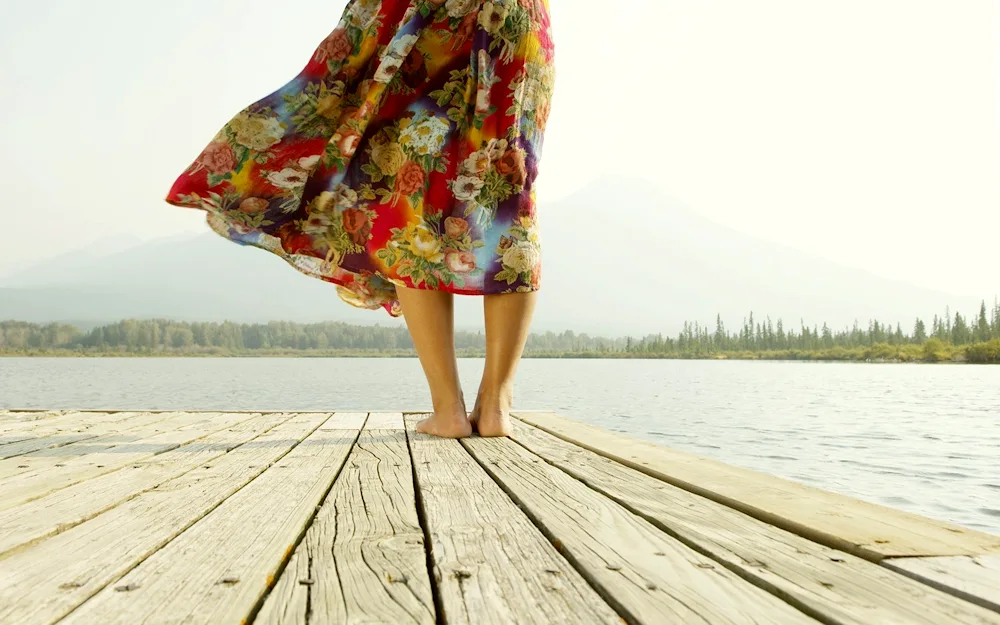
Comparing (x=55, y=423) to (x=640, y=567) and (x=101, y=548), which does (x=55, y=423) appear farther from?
(x=640, y=567)

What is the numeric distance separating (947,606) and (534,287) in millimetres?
1584

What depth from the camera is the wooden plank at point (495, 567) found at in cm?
74

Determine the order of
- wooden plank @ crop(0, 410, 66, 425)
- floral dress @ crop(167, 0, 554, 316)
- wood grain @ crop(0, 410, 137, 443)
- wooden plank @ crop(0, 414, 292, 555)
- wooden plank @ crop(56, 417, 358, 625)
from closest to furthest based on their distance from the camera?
wooden plank @ crop(56, 417, 358, 625) → wooden plank @ crop(0, 414, 292, 555) → floral dress @ crop(167, 0, 554, 316) → wood grain @ crop(0, 410, 137, 443) → wooden plank @ crop(0, 410, 66, 425)

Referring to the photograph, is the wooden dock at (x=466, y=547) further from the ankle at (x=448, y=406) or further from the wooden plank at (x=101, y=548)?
the ankle at (x=448, y=406)

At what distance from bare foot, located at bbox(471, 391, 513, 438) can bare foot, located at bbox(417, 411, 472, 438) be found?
0.04 metres

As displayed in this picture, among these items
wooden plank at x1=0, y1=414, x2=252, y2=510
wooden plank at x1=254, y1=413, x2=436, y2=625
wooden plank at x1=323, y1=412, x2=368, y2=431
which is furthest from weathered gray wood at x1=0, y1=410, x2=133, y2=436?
wooden plank at x1=254, y1=413, x2=436, y2=625

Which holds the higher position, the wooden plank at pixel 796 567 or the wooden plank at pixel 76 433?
the wooden plank at pixel 796 567

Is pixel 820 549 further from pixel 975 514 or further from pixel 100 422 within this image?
pixel 975 514

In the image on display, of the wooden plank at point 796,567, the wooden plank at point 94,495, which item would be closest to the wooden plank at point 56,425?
the wooden plank at point 94,495

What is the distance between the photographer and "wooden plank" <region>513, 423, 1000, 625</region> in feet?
2.43

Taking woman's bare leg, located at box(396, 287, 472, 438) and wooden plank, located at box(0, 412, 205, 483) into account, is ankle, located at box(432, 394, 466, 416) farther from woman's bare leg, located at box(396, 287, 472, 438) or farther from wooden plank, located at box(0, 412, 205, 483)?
wooden plank, located at box(0, 412, 205, 483)

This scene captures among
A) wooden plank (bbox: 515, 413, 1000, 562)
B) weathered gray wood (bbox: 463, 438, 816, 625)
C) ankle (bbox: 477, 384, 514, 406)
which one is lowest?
weathered gray wood (bbox: 463, 438, 816, 625)

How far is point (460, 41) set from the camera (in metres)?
2.24

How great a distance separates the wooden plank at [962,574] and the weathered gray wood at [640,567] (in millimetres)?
205
